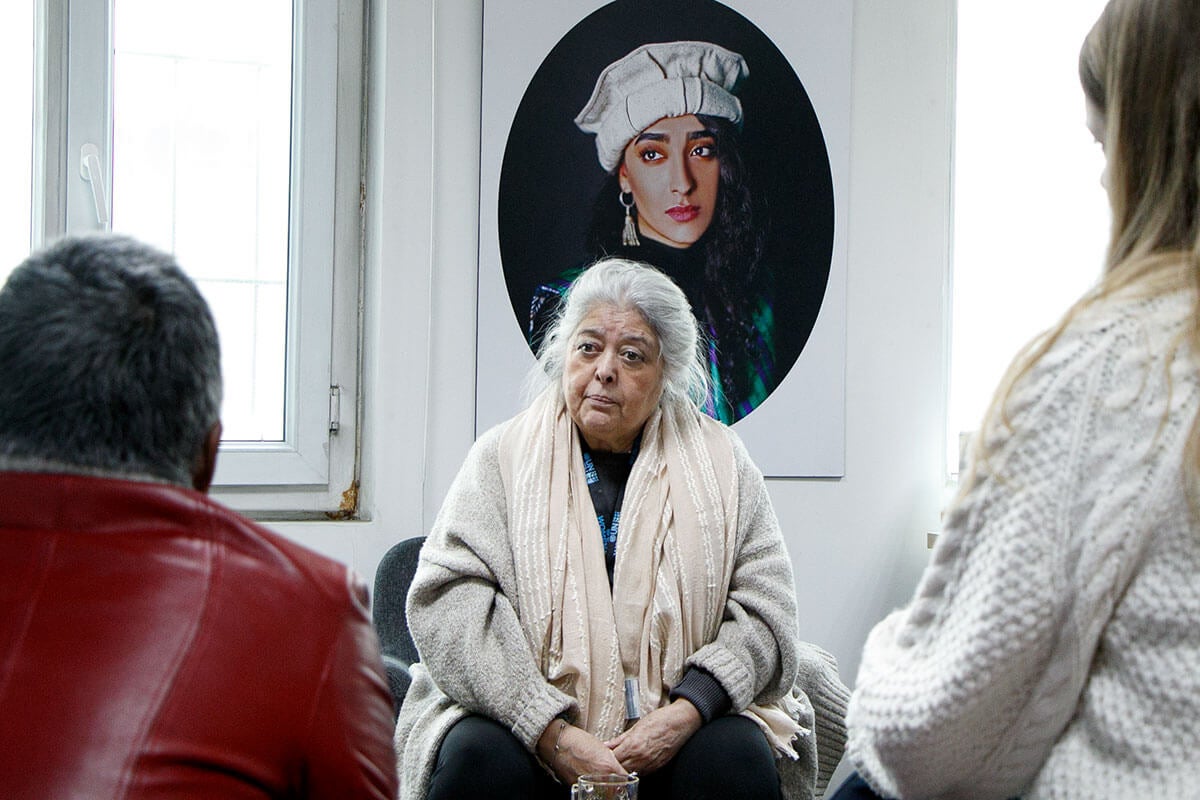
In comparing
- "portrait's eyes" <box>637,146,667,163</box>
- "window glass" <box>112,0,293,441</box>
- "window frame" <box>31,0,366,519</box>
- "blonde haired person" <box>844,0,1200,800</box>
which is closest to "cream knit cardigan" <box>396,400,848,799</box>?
"window frame" <box>31,0,366,519</box>

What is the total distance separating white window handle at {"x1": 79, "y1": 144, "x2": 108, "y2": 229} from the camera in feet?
9.25

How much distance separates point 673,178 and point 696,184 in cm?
7

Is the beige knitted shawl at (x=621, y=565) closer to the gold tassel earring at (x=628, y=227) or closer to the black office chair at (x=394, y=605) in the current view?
the black office chair at (x=394, y=605)

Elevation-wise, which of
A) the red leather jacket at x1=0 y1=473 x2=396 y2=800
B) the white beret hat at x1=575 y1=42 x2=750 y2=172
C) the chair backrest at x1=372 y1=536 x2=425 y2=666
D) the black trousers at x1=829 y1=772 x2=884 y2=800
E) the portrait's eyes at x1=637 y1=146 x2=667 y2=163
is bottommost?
the chair backrest at x1=372 y1=536 x2=425 y2=666

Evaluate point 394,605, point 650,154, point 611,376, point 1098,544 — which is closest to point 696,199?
point 650,154

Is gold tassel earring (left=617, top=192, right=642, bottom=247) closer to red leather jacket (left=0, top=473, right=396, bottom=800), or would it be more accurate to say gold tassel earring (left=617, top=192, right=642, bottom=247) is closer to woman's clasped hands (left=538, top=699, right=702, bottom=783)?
woman's clasped hands (left=538, top=699, right=702, bottom=783)

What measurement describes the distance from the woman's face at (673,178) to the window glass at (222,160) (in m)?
0.91

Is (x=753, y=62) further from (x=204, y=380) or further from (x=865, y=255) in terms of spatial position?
(x=204, y=380)

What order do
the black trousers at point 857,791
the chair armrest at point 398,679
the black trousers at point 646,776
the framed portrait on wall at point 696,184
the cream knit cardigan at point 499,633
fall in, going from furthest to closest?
the framed portrait on wall at point 696,184, the chair armrest at point 398,679, the cream knit cardigan at point 499,633, the black trousers at point 646,776, the black trousers at point 857,791

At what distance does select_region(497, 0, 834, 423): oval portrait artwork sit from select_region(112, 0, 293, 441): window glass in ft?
1.96

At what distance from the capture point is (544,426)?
245 centimetres

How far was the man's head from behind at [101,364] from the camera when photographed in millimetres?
950

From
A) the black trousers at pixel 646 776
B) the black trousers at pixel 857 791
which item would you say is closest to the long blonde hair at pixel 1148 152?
the black trousers at pixel 857 791

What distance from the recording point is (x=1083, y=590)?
993 millimetres
